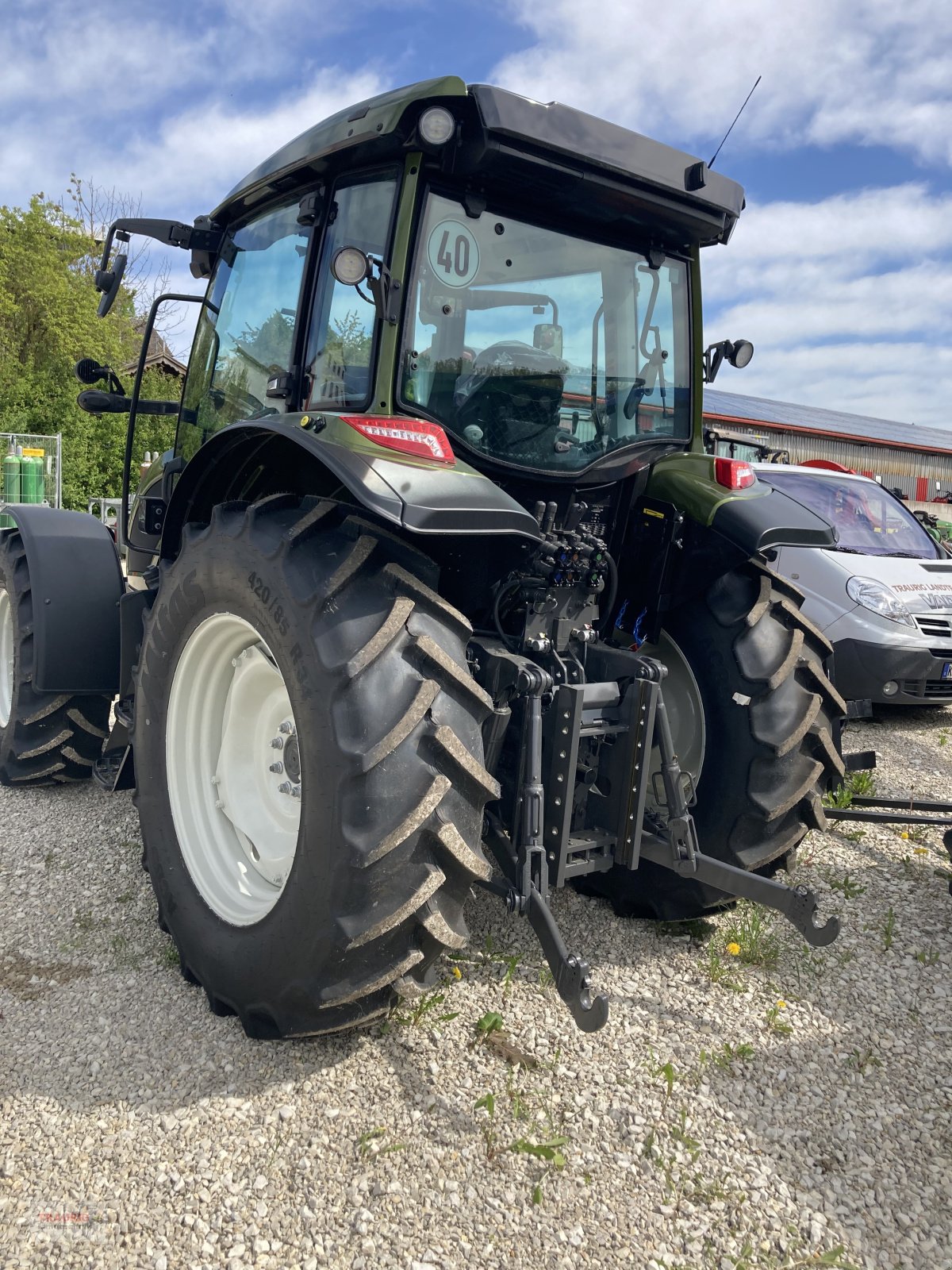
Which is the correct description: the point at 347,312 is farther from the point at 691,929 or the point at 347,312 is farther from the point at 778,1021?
the point at 778,1021

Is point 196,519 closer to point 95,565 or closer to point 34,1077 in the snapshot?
point 95,565

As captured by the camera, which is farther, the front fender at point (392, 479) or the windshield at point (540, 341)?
the windshield at point (540, 341)

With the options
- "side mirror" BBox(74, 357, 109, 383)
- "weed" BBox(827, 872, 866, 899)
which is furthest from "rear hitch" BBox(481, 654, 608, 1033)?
"side mirror" BBox(74, 357, 109, 383)

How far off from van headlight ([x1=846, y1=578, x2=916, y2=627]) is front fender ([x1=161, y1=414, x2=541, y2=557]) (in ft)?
16.6

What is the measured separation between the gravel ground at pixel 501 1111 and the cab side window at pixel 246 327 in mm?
1844

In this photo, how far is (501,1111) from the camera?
2234mm

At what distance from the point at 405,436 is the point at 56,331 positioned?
28.2 meters

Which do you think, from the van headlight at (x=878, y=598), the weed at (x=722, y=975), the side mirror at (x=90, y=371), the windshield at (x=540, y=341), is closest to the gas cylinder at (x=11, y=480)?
the side mirror at (x=90, y=371)

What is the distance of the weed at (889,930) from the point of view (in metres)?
3.17

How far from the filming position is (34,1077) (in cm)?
233

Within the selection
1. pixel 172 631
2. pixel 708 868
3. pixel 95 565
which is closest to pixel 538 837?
pixel 708 868

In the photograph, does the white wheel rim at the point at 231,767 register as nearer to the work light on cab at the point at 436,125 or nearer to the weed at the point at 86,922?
the weed at the point at 86,922

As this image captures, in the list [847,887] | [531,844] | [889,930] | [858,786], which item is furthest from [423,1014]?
[858,786]

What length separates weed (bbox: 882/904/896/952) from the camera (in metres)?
3.17
